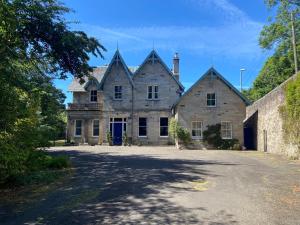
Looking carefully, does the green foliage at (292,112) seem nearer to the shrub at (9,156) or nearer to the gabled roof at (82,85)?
the shrub at (9,156)

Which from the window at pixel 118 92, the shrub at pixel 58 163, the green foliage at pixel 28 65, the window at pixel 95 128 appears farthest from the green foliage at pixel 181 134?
the shrub at pixel 58 163

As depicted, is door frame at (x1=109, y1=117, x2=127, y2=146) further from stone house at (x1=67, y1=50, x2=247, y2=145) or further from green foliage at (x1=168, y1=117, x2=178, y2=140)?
green foliage at (x1=168, y1=117, x2=178, y2=140)

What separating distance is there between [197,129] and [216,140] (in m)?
2.01

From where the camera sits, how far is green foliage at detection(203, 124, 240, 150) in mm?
33000

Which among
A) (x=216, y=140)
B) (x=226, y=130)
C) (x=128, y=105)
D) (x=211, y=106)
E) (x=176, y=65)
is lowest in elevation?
(x=216, y=140)

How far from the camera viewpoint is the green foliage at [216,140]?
33000 mm

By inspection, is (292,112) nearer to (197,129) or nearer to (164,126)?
(197,129)

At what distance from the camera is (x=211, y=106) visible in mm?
33938

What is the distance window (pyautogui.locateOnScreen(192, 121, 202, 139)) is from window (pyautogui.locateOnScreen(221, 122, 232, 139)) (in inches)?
79.7

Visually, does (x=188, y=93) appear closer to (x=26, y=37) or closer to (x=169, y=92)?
(x=169, y=92)

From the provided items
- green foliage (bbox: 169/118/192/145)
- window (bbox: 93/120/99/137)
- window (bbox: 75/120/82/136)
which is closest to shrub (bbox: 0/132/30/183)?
green foliage (bbox: 169/118/192/145)

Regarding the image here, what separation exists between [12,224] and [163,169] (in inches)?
352

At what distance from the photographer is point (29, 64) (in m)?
19.3

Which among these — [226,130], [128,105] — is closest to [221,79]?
[226,130]
